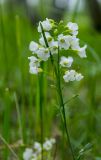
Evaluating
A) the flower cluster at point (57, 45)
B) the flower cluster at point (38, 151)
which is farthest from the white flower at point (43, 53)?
the flower cluster at point (38, 151)

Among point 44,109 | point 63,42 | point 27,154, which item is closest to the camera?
point 63,42

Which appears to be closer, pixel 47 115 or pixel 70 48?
pixel 70 48

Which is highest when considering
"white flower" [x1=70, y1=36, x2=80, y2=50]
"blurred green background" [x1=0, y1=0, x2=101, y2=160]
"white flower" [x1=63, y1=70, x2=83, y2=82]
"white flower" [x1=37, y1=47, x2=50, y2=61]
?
"blurred green background" [x1=0, y1=0, x2=101, y2=160]

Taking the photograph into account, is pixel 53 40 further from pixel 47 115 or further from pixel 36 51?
pixel 47 115

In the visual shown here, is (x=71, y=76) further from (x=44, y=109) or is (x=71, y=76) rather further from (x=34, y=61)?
(x=44, y=109)

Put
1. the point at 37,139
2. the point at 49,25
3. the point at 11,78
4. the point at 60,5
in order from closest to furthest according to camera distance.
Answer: the point at 49,25 → the point at 37,139 → the point at 11,78 → the point at 60,5

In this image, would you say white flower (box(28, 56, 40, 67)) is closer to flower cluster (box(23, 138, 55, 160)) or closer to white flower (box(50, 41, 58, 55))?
white flower (box(50, 41, 58, 55))

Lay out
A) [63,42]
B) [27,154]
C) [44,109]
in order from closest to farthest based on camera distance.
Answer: [63,42] < [27,154] < [44,109]

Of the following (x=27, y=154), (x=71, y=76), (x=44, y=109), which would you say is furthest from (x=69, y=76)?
(x=44, y=109)

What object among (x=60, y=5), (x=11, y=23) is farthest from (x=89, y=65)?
(x=60, y=5)

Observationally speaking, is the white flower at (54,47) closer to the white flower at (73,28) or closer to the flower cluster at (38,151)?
the white flower at (73,28)

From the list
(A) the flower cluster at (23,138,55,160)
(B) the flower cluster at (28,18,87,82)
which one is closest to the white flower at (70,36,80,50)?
(B) the flower cluster at (28,18,87,82)
